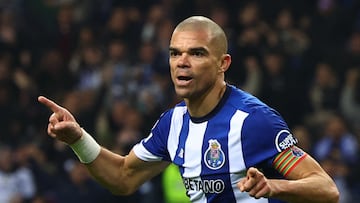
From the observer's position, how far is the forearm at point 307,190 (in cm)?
478

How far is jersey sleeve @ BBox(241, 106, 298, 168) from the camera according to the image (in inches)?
203

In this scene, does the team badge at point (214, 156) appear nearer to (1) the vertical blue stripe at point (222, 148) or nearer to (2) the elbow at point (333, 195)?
(1) the vertical blue stripe at point (222, 148)

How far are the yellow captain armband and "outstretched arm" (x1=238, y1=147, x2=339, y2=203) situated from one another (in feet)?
0.06

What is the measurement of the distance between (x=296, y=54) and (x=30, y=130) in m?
3.50

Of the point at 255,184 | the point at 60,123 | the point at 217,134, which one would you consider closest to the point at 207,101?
the point at 217,134

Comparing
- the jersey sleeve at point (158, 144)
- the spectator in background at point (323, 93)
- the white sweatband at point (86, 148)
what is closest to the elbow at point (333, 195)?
the jersey sleeve at point (158, 144)

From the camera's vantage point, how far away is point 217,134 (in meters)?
5.37

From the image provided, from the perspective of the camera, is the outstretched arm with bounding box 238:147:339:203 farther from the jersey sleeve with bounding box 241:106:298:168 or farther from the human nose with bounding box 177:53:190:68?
the human nose with bounding box 177:53:190:68

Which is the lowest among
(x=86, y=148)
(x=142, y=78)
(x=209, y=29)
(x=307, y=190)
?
(x=142, y=78)

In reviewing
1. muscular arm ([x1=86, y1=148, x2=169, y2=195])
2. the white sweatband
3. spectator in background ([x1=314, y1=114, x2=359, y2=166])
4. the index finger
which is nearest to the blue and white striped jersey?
muscular arm ([x1=86, y1=148, x2=169, y2=195])

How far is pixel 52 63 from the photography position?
1385 cm

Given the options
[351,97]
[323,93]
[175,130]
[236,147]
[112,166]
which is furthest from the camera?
[323,93]

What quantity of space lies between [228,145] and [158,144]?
0.68 m

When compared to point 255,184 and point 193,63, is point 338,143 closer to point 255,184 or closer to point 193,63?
point 193,63
